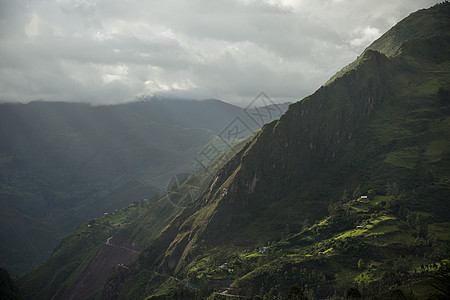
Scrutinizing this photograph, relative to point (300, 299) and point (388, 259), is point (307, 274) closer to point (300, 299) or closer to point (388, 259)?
point (388, 259)

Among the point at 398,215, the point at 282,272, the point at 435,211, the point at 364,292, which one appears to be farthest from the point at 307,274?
the point at 435,211

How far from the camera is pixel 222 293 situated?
168 m

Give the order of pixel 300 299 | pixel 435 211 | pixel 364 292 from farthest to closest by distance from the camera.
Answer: pixel 435 211
pixel 364 292
pixel 300 299

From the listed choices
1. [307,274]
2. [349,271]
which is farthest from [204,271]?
[349,271]

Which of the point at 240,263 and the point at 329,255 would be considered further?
the point at 240,263

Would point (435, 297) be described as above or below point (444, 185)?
below

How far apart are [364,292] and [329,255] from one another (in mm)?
32678

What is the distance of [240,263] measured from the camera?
192625 millimetres

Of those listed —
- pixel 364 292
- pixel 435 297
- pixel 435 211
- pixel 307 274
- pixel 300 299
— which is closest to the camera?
pixel 300 299

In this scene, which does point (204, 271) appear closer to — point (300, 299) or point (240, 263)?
point (240, 263)

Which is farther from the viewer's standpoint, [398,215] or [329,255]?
[398,215]

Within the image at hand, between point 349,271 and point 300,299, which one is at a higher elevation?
point 300,299

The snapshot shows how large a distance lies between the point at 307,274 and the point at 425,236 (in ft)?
219

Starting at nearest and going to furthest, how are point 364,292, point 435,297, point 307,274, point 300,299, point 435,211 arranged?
A: point 300,299, point 435,297, point 364,292, point 307,274, point 435,211
